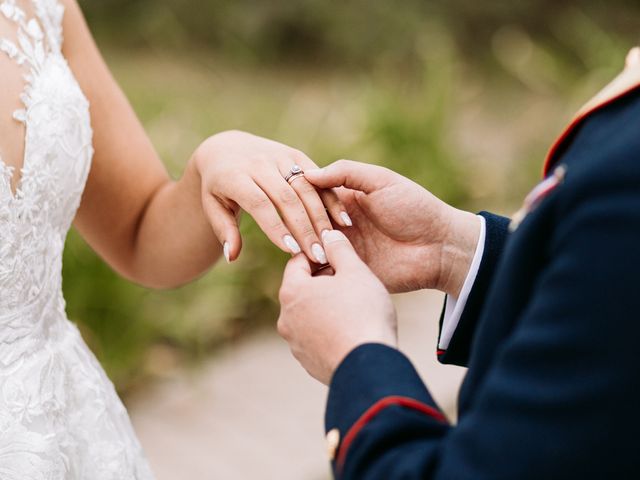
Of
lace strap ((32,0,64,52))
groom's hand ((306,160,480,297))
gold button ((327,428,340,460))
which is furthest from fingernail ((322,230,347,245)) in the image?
lace strap ((32,0,64,52))

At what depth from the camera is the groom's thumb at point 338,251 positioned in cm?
131

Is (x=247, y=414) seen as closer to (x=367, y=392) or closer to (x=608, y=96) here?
(x=367, y=392)

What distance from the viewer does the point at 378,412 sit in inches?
41.4

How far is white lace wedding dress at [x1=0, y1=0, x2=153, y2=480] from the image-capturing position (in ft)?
4.76

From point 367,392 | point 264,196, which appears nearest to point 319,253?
point 264,196

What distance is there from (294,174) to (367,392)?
1.85 ft

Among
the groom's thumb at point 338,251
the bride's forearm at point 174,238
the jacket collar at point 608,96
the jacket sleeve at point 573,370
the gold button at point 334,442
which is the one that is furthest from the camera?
the bride's forearm at point 174,238

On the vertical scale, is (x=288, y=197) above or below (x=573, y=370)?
below

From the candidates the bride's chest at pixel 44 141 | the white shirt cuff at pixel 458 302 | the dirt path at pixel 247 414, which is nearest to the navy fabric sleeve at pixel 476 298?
the white shirt cuff at pixel 458 302

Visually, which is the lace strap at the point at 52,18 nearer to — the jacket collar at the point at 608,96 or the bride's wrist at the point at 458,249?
the bride's wrist at the point at 458,249

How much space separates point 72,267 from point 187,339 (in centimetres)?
65

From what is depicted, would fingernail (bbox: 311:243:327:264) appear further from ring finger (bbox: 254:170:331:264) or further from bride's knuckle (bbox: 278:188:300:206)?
bride's knuckle (bbox: 278:188:300:206)

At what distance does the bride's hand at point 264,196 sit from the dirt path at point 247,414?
2.12m

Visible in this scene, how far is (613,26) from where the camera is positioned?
9.94 m
